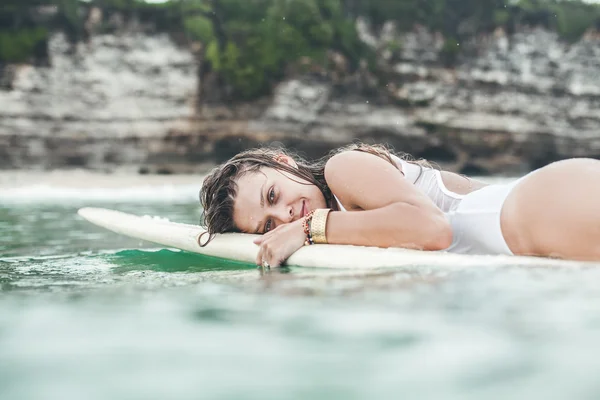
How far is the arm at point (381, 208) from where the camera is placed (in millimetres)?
2619

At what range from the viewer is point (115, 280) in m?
2.68

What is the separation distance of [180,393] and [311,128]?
1707 centimetres

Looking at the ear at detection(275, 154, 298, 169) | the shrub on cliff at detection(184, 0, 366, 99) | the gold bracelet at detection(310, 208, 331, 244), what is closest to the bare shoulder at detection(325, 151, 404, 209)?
the gold bracelet at detection(310, 208, 331, 244)

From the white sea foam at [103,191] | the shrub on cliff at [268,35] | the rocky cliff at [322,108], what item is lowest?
the white sea foam at [103,191]

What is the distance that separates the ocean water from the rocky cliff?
48.9 ft

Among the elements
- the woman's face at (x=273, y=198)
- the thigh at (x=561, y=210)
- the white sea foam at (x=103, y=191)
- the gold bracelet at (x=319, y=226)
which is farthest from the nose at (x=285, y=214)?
the white sea foam at (x=103, y=191)

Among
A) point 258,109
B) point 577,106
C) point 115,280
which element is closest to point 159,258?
point 115,280

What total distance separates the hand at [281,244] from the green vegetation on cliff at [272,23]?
50.6 ft

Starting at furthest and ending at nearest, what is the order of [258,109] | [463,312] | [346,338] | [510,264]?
[258,109], [510,264], [463,312], [346,338]

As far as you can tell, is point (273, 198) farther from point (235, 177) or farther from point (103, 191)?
point (103, 191)

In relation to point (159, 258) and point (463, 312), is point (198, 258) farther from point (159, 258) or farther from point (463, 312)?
point (463, 312)

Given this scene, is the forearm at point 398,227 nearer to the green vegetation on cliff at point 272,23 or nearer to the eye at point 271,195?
the eye at point 271,195

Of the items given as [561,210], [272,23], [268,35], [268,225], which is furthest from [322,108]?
[561,210]

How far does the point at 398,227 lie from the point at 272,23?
16831 mm
